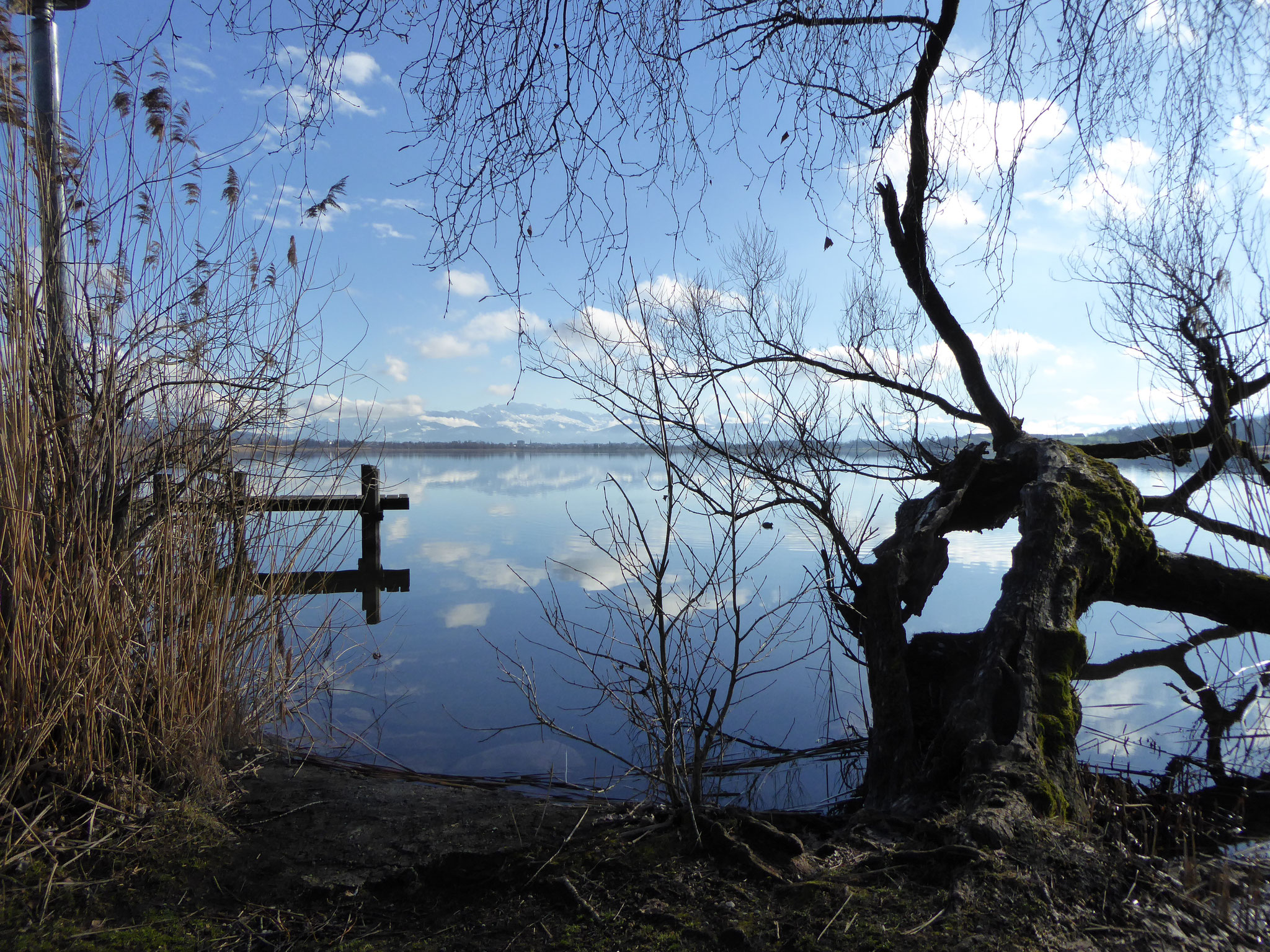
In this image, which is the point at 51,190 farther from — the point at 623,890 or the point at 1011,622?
the point at 1011,622

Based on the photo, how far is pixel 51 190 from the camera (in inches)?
84.6

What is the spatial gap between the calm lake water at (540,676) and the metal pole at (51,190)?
168 cm

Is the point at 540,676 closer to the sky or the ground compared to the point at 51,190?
closer to the ground

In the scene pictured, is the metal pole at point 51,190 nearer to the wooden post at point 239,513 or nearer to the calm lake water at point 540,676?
the wooden post at point 239,513

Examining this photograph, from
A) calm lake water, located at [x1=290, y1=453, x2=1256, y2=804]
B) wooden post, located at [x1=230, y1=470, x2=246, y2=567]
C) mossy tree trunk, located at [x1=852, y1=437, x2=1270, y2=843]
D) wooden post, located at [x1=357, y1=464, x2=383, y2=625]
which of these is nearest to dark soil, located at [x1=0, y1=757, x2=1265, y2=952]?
mossy tree trunk, located at [x1=852, y1=437, x2=1270, y2=843]

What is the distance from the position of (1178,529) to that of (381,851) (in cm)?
1262

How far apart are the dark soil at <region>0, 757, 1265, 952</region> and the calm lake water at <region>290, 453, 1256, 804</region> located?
0.55 meters

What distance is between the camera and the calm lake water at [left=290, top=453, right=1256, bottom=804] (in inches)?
155

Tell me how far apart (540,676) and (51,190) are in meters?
3.88

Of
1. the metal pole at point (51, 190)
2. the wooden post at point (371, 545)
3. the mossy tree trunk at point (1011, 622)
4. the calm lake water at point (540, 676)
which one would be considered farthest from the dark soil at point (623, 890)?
the wooden post at point (371, 545)

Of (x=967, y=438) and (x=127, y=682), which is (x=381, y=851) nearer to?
(x=127, y=682)

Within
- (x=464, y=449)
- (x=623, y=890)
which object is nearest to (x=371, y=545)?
(x=623, y=890)

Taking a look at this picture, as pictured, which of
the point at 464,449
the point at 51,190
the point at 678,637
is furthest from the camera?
the point at 464,449

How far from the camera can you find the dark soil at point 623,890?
4.90 ft
